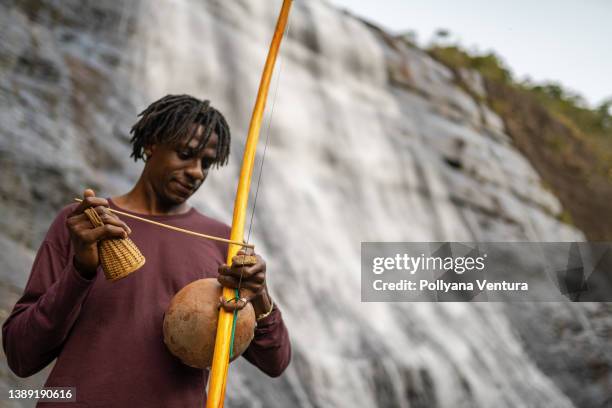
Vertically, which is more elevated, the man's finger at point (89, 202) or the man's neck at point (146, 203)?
the man's neck at point (146, 203)

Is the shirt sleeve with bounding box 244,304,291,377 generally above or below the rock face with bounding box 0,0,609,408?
below

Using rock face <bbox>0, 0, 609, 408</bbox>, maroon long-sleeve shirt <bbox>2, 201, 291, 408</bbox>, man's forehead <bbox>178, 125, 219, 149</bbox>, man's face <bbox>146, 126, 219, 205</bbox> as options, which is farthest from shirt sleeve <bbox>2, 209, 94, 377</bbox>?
rock face <bbox>0, 0, 609, 408</bbox>

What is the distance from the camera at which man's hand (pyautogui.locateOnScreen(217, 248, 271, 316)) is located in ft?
4.57

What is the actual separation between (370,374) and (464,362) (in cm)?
138

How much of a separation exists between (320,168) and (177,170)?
17.1 feet

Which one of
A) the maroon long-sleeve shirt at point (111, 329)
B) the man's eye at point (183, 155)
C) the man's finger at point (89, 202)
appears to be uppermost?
the man's eye at point (183, 155)

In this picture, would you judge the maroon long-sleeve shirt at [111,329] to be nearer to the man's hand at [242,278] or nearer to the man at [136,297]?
the man at [136,297]

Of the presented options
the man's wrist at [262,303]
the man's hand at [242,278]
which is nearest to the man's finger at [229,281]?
the man's hand at [242,278]

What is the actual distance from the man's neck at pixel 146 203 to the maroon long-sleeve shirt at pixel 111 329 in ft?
0.27

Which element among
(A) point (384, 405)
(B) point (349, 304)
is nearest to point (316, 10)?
(B) point (349, 304)

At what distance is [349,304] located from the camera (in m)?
5.74

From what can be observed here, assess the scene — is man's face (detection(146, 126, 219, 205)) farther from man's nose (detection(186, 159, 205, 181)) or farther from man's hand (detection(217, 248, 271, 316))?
man's hand (detection(217, 248, 271, 316))

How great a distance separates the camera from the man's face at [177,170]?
1.69m

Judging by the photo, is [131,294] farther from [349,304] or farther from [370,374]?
[349,304]
